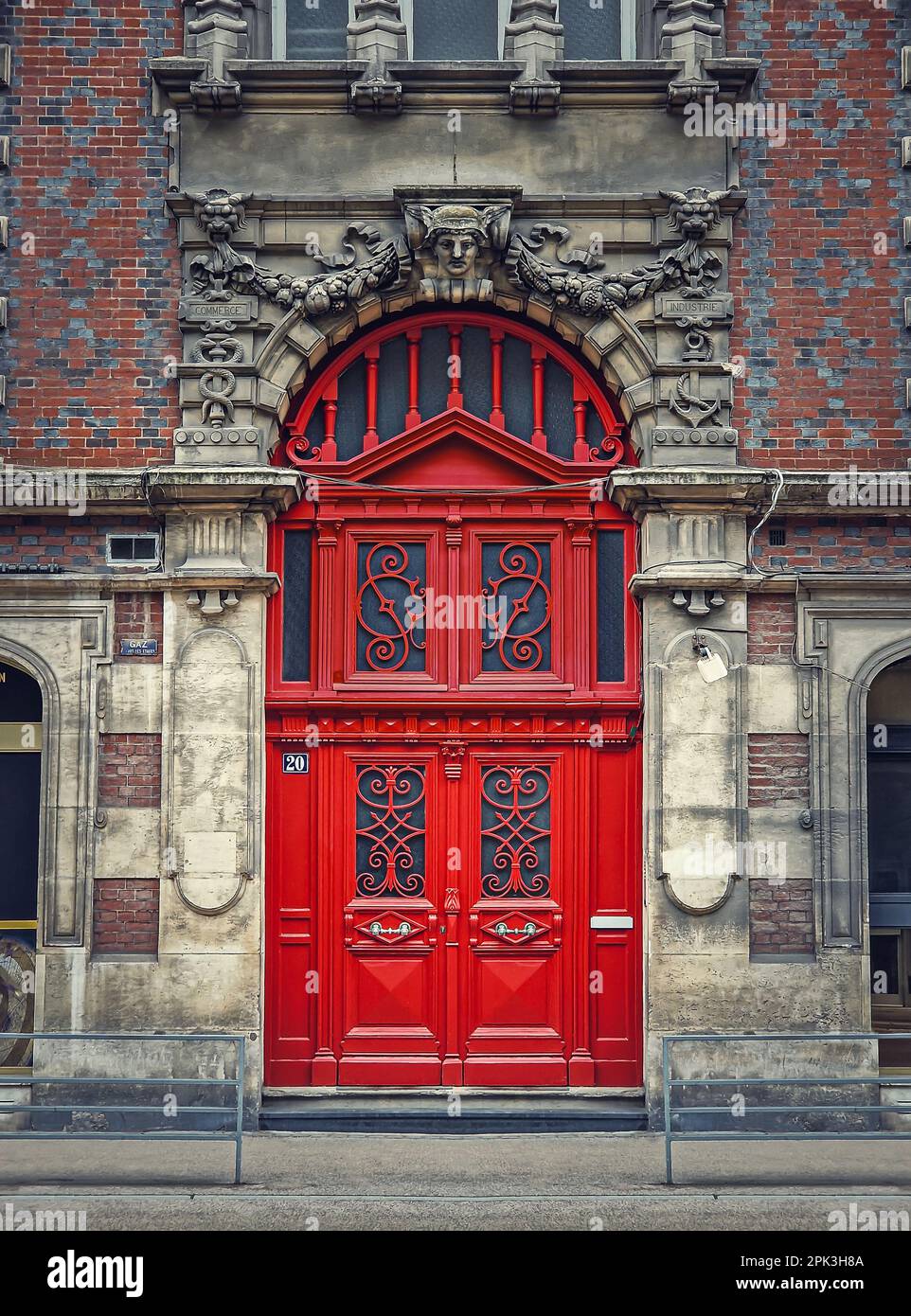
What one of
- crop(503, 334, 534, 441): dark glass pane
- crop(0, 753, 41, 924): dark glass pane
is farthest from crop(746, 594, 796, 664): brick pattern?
crop(0, 753, 41, 924): dark glass pane

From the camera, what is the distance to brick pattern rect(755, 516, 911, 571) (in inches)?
470

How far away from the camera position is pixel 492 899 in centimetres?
1195

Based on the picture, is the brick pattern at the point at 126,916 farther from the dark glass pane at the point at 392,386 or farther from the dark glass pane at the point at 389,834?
the dark glass pane at the point at 392,386

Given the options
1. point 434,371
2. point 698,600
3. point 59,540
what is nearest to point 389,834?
point 698,600

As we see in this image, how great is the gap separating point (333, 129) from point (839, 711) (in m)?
6.05

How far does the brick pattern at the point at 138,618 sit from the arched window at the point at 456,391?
161cm

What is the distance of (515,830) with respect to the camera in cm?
1196

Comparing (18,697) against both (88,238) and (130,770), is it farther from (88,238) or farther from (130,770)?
(88,238)

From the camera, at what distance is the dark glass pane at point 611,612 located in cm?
1213

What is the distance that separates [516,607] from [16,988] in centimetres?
491

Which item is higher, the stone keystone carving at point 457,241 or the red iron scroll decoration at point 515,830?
the stone keystone carving at point 457,241

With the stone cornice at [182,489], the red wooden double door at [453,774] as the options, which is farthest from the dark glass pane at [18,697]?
the red wooden double door at [453,774]

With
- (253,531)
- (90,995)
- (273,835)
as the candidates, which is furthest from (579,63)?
(90,995)

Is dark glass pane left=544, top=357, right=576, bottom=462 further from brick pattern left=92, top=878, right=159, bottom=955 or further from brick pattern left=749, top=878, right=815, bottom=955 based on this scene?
brick pattern left=92, top=878, right=159, bottom=955
